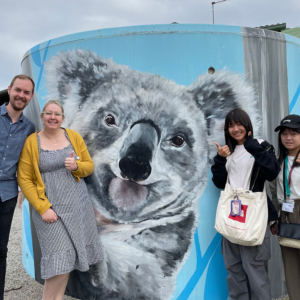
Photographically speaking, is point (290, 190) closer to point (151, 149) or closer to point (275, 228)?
point (275, 228)

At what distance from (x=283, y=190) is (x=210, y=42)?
1425 millimetres

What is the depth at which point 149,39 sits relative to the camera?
270 centimetres

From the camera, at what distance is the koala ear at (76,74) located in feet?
9.15

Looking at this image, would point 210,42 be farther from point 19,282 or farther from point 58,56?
point 19,282

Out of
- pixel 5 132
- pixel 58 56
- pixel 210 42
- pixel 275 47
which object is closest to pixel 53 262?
pixel 5 132

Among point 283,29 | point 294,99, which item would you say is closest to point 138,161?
point 294,99

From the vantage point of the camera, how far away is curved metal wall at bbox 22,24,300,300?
2684 mm

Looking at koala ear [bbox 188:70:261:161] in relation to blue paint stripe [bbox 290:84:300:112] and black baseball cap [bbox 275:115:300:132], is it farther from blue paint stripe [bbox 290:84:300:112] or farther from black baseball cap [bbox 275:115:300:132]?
blue paint stripe [bbox 290:84:300:112]

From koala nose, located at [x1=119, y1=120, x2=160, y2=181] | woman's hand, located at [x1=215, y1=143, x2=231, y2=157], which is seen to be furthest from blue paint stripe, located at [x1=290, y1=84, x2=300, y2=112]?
koala nose, located at [x1=119, y1=120, x2=160, y2=181]

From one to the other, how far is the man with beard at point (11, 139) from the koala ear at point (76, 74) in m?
0.42

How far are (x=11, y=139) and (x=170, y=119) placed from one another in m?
1.34

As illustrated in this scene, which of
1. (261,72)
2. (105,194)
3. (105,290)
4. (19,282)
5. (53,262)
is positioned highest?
(261,72)

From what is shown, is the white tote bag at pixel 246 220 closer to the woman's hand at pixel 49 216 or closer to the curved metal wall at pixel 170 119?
the curved metal wall at pixel 170 119

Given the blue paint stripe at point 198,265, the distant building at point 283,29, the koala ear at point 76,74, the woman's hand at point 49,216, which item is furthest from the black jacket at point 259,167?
the distant building at point 283,29
